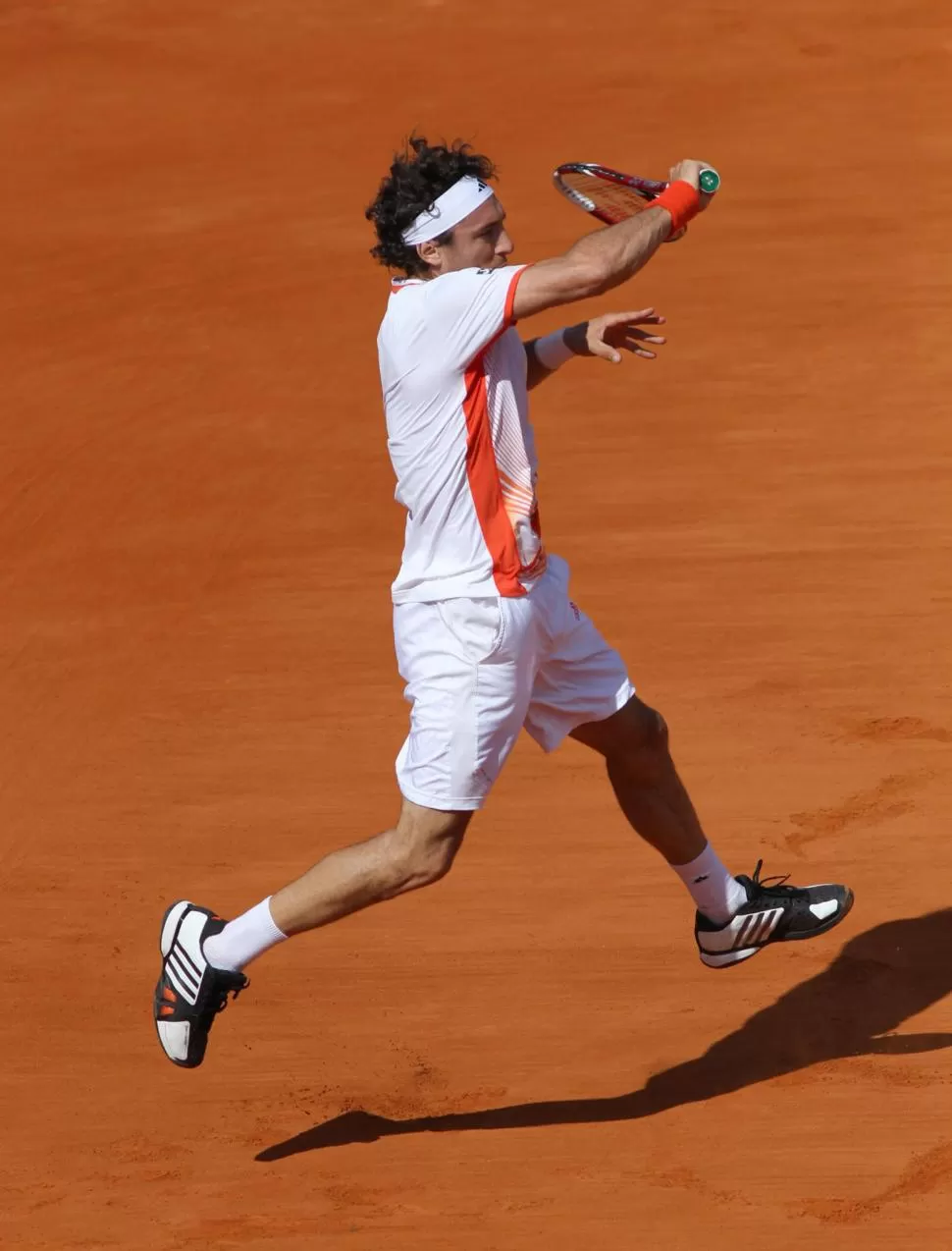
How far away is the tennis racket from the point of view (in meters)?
5.29

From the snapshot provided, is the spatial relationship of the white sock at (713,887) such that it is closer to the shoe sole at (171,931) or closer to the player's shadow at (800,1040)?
the player's shadow at (800,1040)

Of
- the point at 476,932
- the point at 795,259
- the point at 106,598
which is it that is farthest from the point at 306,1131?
the point at 795,259

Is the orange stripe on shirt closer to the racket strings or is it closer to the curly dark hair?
the curly dark hair

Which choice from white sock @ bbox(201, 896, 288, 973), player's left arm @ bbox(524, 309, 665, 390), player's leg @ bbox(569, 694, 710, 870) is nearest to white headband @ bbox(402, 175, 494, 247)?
player's left arm @ bbox(524, 309, 665, 390)

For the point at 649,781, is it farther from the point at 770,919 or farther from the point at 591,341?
the point at 591,341

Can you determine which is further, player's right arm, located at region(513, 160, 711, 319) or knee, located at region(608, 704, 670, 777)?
knee, located at region(608, 704, 670, 777)

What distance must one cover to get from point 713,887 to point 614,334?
162cm

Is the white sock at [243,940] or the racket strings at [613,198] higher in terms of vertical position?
the racket strings at [613,198]

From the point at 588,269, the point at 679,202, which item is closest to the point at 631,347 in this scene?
the point at 679,202

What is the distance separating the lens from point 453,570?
498 centimetres

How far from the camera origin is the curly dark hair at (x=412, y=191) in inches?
194

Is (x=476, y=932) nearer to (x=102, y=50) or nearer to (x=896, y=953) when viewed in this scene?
(x=896, y=953)

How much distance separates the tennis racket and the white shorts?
1109 mm

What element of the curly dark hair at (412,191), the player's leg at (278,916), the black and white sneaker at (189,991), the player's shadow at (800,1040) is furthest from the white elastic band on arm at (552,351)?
the player's shadow at (800,1040)
